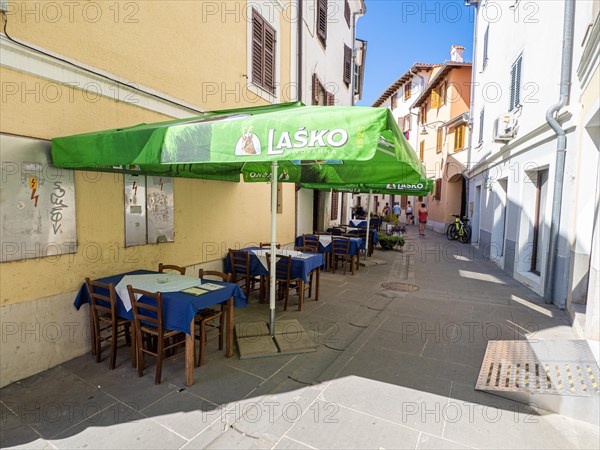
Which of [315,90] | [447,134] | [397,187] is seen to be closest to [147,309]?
[397,187]

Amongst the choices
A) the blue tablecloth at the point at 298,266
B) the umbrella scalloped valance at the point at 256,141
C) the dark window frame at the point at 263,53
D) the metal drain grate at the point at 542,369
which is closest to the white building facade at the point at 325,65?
the dark window frame at the point at 263,53

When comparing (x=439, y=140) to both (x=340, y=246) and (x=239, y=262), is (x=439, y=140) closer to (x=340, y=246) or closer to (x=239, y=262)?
(x=340, y=246)

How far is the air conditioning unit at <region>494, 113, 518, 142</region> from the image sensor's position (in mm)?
9320

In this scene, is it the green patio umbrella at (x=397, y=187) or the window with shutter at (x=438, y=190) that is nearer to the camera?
the green patio umbrella at (x=397, y=187)

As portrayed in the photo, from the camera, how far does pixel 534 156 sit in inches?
311

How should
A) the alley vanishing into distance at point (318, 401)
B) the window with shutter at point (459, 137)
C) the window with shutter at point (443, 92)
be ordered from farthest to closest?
the window with shutter at point (443, 92) < the window with shutter at point (459, 137) < the alley vanishing into distance at point (318, 401)

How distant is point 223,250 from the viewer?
7.02m

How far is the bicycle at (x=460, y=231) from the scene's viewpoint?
52.9 feet

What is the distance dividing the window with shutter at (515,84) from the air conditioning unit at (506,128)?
0.33 metres

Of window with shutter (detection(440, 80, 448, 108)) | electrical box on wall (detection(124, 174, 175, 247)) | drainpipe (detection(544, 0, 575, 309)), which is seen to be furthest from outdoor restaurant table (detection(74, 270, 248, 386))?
window with shutter (detection(440, 80, 448, 108))

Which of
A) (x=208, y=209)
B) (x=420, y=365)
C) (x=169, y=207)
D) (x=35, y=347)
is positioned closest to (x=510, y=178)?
(x=420, y=365)

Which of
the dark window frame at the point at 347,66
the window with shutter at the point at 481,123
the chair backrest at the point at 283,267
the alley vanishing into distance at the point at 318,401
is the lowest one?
the alley vanishing into distance at the point at 318,401

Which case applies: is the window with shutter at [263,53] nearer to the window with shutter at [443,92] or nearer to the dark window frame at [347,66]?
the dark window frame at [347,66]

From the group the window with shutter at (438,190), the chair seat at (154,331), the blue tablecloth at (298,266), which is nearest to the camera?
the chair seat at (154,331)
